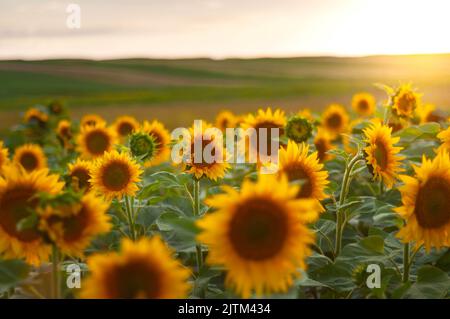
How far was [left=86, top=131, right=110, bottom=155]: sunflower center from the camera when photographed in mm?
4176

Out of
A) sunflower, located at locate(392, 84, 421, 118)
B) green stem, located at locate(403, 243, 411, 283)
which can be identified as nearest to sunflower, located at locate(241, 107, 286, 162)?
sunflower, located at locate(392, 84, 421, 118)

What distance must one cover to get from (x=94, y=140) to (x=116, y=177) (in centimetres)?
174

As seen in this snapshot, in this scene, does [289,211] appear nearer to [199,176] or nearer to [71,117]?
[199,176]

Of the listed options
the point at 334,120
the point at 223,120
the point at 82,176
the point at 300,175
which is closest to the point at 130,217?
the point at 82,176

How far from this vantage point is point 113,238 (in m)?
2.73

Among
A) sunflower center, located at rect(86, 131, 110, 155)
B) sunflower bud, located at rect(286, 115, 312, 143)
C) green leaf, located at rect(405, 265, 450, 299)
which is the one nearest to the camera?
green leaf, located at rect(405, 265, 450, 299)

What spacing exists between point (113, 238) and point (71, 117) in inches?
125

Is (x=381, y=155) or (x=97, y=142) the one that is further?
(x=97, y=142)

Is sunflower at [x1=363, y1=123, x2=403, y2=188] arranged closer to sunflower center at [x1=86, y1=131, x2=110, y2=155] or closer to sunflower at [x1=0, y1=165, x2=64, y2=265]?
sunflower at [x1=0, y1=165, x2=64, y2=265]

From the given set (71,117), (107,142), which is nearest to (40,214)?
(107,142)

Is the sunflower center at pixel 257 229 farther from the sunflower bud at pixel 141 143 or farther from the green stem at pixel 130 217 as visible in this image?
the sunflower bud at pixel 141 143

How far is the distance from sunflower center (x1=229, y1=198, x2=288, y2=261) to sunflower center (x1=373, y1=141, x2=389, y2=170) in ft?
3.38

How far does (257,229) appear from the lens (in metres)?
1.54

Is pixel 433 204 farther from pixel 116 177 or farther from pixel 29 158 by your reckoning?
pixel 29 158
